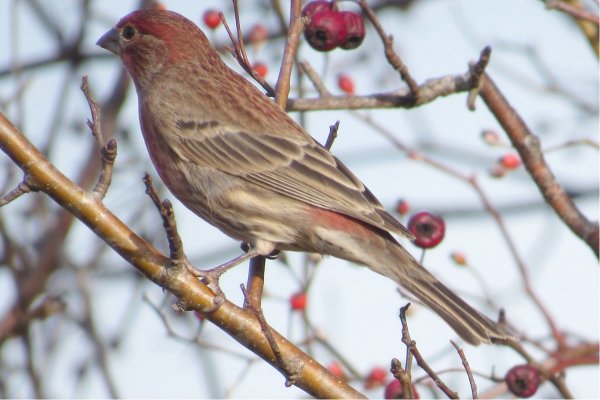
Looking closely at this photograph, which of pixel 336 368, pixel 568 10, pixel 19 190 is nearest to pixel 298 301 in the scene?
pixel 336 368

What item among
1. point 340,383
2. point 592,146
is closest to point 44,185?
point 340,383

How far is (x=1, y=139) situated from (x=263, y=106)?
249cm

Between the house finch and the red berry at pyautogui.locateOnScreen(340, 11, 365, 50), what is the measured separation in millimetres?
550

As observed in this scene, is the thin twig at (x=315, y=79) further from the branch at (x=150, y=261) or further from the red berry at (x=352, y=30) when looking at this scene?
the branch at (x=150, y=261)

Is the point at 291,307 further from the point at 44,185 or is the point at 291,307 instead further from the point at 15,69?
the point at 15,69

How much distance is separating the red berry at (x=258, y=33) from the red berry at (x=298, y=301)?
6.42ft

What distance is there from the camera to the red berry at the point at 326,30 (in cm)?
595

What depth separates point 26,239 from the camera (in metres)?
8.14

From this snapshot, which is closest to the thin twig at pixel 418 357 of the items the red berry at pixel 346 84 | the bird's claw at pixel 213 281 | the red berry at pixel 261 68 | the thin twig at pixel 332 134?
the bird's claw at pixel 213 281

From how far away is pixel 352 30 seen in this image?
610 cm

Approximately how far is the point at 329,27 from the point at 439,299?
1.61 meters

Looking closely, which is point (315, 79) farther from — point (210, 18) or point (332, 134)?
point (210, 18)

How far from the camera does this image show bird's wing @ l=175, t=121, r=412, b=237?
6.11 m

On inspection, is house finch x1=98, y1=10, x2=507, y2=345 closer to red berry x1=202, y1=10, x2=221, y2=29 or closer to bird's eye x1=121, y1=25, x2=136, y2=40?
bird's eye x1=121, y1=25, x2=136, y2=40
